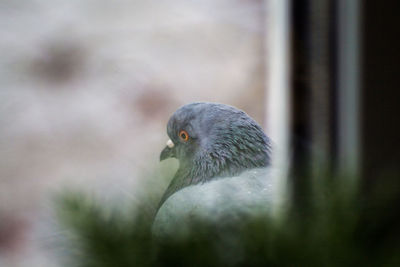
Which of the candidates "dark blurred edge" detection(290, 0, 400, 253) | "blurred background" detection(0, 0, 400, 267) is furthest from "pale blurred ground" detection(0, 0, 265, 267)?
"dark blurred edge" detection(290, 0, 400, 253)

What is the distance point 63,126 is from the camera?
1.88 feet

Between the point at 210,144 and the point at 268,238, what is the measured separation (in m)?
0.26

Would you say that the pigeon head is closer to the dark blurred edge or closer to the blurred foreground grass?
the blurred foreground grass

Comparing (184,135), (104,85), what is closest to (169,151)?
(184,135)

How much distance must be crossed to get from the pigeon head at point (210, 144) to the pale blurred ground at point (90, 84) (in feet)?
0.20

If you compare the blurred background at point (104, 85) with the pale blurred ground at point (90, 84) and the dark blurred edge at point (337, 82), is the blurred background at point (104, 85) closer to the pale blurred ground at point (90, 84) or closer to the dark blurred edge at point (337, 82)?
the pale blurred ground at point (90, 84)

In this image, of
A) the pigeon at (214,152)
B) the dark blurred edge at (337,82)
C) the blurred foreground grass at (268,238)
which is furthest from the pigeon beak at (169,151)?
the dark blurred edge at (337,82)

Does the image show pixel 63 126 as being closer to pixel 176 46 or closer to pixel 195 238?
pixel 176 46

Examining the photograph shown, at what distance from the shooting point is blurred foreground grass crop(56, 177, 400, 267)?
186 mm

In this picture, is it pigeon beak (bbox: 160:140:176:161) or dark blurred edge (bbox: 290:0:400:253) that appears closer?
pigeon beak (bbox: 160:140:176:161)

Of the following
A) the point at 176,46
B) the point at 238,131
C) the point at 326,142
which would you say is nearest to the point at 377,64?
the point at 326,142

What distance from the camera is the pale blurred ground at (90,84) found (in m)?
0.55

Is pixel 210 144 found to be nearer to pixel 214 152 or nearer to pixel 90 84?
pixel 214 152

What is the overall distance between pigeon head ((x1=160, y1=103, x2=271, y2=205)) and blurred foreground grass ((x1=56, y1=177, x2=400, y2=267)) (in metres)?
0.20
